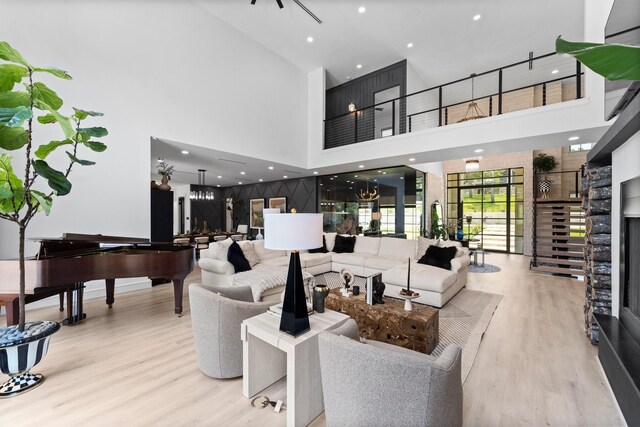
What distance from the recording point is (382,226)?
8766 millimetres

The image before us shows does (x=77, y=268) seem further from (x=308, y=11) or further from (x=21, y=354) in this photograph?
(x=308, y=11)

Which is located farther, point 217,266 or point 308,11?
point 308,11

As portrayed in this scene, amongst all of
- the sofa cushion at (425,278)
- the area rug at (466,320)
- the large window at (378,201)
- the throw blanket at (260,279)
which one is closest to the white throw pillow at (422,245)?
the sofa cushion at (425,278)

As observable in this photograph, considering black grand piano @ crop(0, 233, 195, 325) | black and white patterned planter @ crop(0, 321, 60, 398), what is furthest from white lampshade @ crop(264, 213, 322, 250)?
black grand piano @ crop(0, 233, 195, 325)

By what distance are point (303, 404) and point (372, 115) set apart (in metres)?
7.68

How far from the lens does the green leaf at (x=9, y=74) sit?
6.28 ft

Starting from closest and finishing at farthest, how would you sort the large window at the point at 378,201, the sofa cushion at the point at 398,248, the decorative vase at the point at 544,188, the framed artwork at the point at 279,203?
the sofa cushion at the point at 398,248
the decorative vase at the point at 544,188
the large window at the point at 378,201
the framed artwork at the point at 279,203

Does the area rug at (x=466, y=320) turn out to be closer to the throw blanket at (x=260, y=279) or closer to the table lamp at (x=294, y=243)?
the table lamp at (x=294, y=243)

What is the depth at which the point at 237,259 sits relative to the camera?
429 cm

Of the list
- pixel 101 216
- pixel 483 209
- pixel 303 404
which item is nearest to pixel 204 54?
pixel 101 216

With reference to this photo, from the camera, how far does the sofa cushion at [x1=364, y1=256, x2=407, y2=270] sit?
16.9 ft

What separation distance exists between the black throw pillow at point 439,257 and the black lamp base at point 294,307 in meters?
3.38

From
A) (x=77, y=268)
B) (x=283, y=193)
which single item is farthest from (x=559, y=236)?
(x=77, y=268)

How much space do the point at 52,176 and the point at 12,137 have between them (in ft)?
1.23
